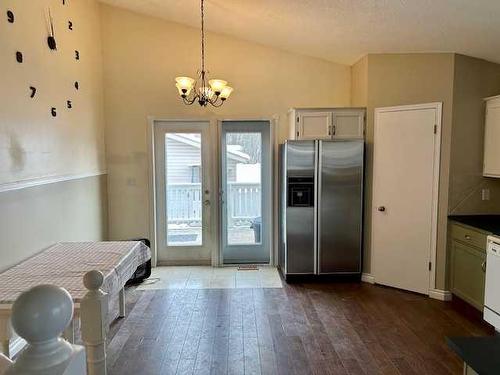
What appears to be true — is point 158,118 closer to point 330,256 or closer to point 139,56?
point 139,56

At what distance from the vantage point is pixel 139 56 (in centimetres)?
482

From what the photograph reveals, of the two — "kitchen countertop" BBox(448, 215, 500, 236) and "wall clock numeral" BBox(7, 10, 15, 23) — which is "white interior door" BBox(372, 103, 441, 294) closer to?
"kitchen countertop" BBox(448, 215, 500, 236)

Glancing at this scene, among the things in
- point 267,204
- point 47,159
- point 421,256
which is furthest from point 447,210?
point 47,159

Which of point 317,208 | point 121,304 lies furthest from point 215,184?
point 121,304

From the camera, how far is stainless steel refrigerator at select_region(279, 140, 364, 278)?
4.30 metres

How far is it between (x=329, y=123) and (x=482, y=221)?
190cm

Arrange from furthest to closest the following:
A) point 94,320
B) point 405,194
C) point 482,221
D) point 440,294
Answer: point 405,194 < point 440,294 < point 482,221 < point 94,320

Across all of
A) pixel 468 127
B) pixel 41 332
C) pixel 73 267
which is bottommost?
pixel 73 267

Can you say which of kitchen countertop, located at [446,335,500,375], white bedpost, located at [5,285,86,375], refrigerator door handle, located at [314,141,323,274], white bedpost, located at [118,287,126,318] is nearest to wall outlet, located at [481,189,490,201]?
refrigerator door handle, located at [314,141,323,274]

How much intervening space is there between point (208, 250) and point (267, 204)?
1.07 metres

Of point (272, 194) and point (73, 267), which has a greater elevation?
point (272, 194)

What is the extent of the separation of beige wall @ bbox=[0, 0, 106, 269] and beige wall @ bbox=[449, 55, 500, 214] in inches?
156

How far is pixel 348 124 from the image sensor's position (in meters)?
4.36

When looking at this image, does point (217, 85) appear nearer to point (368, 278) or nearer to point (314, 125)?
point (314, 125)
